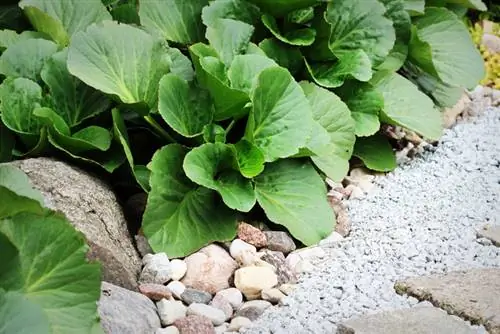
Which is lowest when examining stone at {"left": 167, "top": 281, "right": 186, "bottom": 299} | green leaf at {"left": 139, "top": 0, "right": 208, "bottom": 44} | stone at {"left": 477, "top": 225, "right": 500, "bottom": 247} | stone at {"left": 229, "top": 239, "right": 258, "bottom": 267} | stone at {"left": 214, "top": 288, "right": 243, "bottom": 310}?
stone at {"left": 477, "top": 225, "right": 500, "bottom": 247}

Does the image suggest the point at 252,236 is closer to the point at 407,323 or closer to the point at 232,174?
the point at 232,174

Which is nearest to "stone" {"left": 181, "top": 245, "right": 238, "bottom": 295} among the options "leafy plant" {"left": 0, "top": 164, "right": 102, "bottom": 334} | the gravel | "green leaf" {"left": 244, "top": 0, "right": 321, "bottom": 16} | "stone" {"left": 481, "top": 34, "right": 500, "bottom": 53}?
the gravel

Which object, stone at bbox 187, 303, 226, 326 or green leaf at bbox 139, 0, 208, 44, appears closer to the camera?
stone at bbox 187, 303, 226, 326

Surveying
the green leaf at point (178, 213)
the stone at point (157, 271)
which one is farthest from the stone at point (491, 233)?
the stone at point (157, 271)

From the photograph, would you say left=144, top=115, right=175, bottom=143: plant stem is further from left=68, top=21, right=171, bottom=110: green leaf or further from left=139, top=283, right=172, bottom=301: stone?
left=139, top=283, right=172, bottom=301: stone

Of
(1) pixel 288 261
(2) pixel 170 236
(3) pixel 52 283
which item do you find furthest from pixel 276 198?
(3) pixel 52 283

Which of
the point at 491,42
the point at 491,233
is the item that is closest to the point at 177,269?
the point at 491,233

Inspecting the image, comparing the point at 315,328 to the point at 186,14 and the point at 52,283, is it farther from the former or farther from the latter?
the point at 186,14
